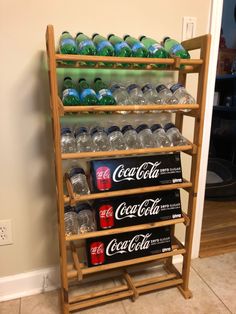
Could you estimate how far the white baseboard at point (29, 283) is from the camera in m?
1.46

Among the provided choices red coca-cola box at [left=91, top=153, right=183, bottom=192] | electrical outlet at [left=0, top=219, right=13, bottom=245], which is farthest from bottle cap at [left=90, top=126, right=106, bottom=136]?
electrical outlet at [left=0, top=219, right=13, bottom=245]

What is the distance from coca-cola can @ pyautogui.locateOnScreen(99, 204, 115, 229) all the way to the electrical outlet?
476 mm

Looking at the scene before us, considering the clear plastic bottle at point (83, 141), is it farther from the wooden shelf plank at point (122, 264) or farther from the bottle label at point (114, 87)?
the wooden shelf plank at point (122, 264)

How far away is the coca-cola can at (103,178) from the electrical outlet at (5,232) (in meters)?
0.52

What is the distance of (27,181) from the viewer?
1.38m

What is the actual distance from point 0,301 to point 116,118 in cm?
109

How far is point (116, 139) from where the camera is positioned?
4.11ft

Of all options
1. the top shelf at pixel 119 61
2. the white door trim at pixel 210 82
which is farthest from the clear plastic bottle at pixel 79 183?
the white door trim at pixel 210 82

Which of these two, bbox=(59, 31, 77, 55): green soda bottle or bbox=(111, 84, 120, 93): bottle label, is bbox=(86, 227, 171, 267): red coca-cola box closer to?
bbox=(111, 84, 120, 93): bottle label

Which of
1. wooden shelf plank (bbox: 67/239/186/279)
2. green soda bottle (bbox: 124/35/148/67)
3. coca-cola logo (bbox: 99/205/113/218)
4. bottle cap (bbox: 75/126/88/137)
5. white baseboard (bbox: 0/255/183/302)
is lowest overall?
white baseboard (bbox: 0/255/183/302)

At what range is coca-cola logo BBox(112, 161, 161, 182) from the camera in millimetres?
1241

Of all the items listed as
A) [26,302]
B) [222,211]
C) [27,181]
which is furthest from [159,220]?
[222,211]

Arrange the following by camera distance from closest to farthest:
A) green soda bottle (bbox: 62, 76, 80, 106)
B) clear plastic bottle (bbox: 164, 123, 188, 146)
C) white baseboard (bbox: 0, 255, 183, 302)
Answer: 1. green soda bottle (bbox: 62, 76, 80, 106)
2. clear plastic bottle (bbox: 164, 123, 188, 146)
3. white baseboard (bbox: 0, 255, 183, 302)

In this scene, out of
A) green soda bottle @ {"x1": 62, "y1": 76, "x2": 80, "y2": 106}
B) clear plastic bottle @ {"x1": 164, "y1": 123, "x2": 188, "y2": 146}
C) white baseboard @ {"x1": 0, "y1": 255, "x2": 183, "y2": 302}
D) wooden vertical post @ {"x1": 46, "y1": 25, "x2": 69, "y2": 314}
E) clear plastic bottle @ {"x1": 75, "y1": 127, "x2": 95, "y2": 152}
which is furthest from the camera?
white baseboard @ {"x1": 0, "y1": 255, "x2": 183, "y2": 302}
